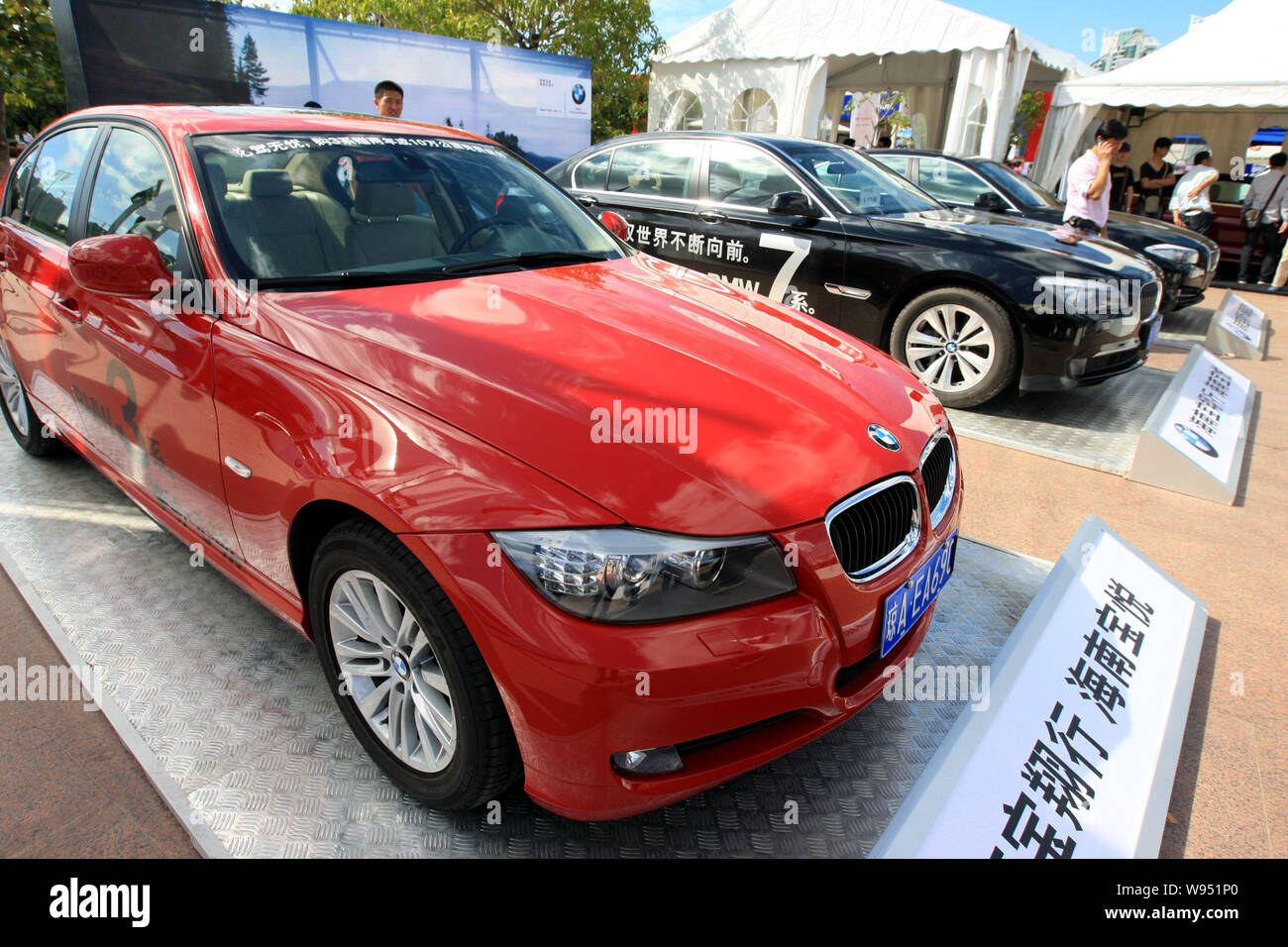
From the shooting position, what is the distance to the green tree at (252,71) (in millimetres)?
9945

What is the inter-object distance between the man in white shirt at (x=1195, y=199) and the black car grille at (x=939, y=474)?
459 inches

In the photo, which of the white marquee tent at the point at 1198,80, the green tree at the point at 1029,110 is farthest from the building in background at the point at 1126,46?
the white marquee tent at the point at 1198,80

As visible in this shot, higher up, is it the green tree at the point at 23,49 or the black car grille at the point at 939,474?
the green tree at the point at 23,49

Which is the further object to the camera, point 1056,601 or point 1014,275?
point 1014,275

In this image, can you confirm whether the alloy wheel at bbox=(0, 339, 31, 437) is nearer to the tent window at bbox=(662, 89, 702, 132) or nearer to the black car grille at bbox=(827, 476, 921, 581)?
the black car grille at bbox=(827, 476, 921, 581)

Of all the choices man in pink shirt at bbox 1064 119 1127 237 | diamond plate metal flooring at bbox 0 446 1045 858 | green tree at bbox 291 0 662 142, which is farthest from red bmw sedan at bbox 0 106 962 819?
green tree at bbox 291 0 662 142

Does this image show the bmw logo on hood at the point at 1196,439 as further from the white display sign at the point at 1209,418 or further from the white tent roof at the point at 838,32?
the white tent roof at the point at 838,32

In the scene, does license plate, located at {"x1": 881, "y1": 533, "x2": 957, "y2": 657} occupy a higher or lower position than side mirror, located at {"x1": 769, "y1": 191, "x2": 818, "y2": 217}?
lower

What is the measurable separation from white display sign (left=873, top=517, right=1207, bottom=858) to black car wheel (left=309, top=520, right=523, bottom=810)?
90 cm

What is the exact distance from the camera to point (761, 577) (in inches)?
60.6

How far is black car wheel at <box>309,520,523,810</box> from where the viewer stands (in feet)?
5.14
